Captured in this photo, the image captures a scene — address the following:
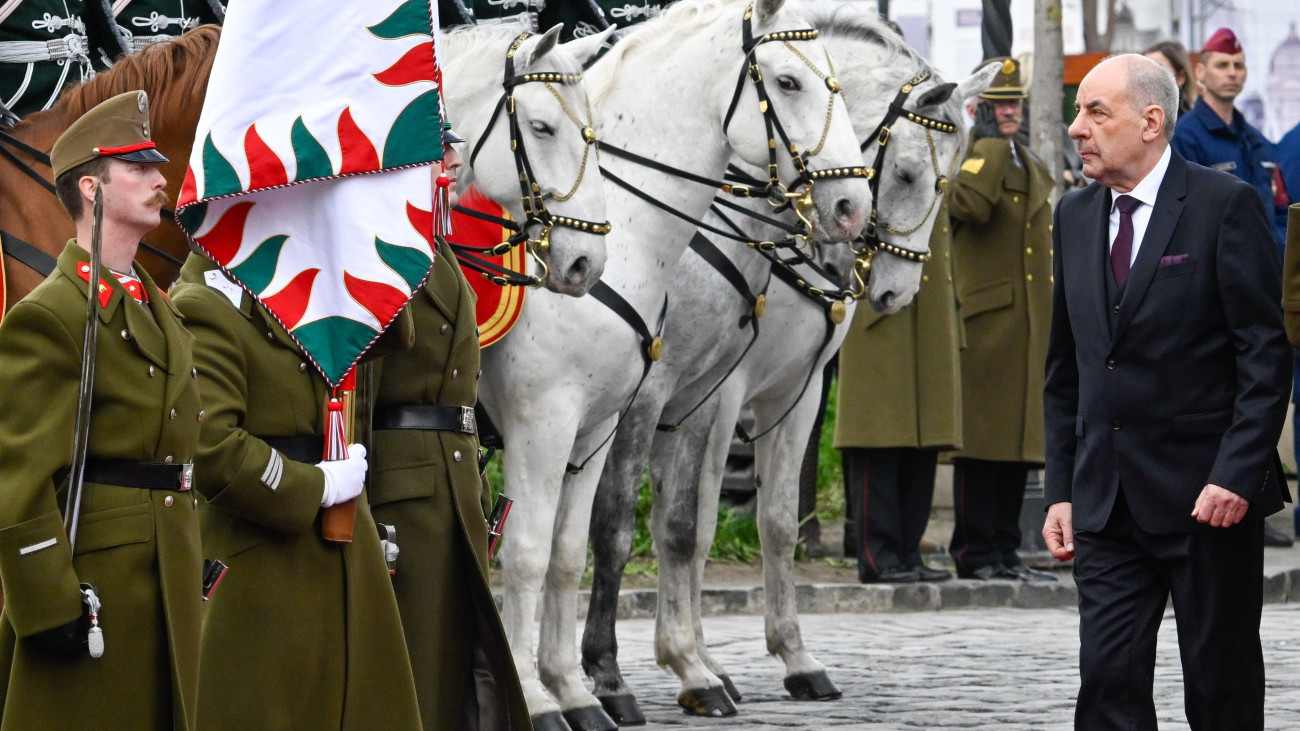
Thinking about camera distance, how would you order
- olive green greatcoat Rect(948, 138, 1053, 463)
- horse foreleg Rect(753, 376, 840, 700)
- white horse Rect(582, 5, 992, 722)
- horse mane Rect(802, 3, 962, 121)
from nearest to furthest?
white horse Rect(582, 5, 992, 722) < horse foreleg Rect(753, 376, 840, 700) < horse mane Rect(802, 3, 962, 121) < olive green greatcoat Rect(948, 138, 1053, 463)

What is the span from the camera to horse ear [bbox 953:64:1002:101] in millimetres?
9180

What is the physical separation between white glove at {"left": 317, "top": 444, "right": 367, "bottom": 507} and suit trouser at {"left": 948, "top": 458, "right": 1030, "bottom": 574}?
22.8ft

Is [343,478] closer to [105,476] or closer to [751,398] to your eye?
[105,476]

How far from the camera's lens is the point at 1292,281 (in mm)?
5145

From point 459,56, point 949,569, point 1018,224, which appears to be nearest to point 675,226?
point 459,56

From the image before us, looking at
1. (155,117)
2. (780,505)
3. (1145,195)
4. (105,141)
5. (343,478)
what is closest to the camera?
(105,141)

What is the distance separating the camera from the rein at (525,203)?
262 inches

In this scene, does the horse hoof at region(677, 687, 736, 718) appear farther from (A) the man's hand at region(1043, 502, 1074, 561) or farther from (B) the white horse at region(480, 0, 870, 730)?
(A) the man's hand at region(1043, 502, 1074, 561)

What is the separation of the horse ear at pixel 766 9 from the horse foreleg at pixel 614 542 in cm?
144

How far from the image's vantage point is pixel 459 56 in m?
7.17

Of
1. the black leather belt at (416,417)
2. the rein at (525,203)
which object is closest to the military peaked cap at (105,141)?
the black leather belt at (416,417)

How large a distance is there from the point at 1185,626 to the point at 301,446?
2.28 metres

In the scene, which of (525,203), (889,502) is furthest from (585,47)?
(889,502)

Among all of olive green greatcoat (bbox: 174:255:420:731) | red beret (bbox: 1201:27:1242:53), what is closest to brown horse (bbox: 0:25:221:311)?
olive green greatcoat (bbox: 174:255:420:731)
